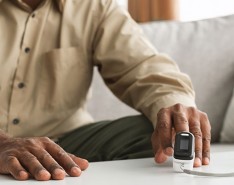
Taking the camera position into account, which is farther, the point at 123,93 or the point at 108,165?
the point at 123,93

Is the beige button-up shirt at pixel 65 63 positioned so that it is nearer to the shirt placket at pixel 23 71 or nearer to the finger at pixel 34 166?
the shirt placket at pixel 23 71

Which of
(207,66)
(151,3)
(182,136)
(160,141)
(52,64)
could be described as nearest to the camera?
(182,136)

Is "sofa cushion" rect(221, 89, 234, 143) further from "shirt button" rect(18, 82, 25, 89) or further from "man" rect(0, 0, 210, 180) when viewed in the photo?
"shirt button" rect(18, 82, 25, 89)

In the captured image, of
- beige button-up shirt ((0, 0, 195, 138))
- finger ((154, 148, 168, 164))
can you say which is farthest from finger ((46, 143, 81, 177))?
beige button-up shirt ((0, 0, 195, 138))

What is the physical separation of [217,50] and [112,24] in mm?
423

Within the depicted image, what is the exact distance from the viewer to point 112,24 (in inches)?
58.5

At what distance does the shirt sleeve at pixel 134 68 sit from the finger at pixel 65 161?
343 millimetres

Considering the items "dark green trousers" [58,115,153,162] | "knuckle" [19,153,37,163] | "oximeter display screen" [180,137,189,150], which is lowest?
"dark green trousers" [58,115,153,162]

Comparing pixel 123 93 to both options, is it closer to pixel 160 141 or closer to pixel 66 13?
pixel 66 13

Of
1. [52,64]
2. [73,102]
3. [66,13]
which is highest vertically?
[66,13]

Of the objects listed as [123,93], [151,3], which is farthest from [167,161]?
[151,3]

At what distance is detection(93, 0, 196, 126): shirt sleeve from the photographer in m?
1.28

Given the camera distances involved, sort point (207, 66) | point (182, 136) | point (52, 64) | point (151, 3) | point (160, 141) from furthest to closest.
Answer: point (151, 3)
point (207, 66)
point (52, 64)
point (160, 141)
point (182, 136)

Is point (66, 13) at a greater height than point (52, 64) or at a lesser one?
greater
